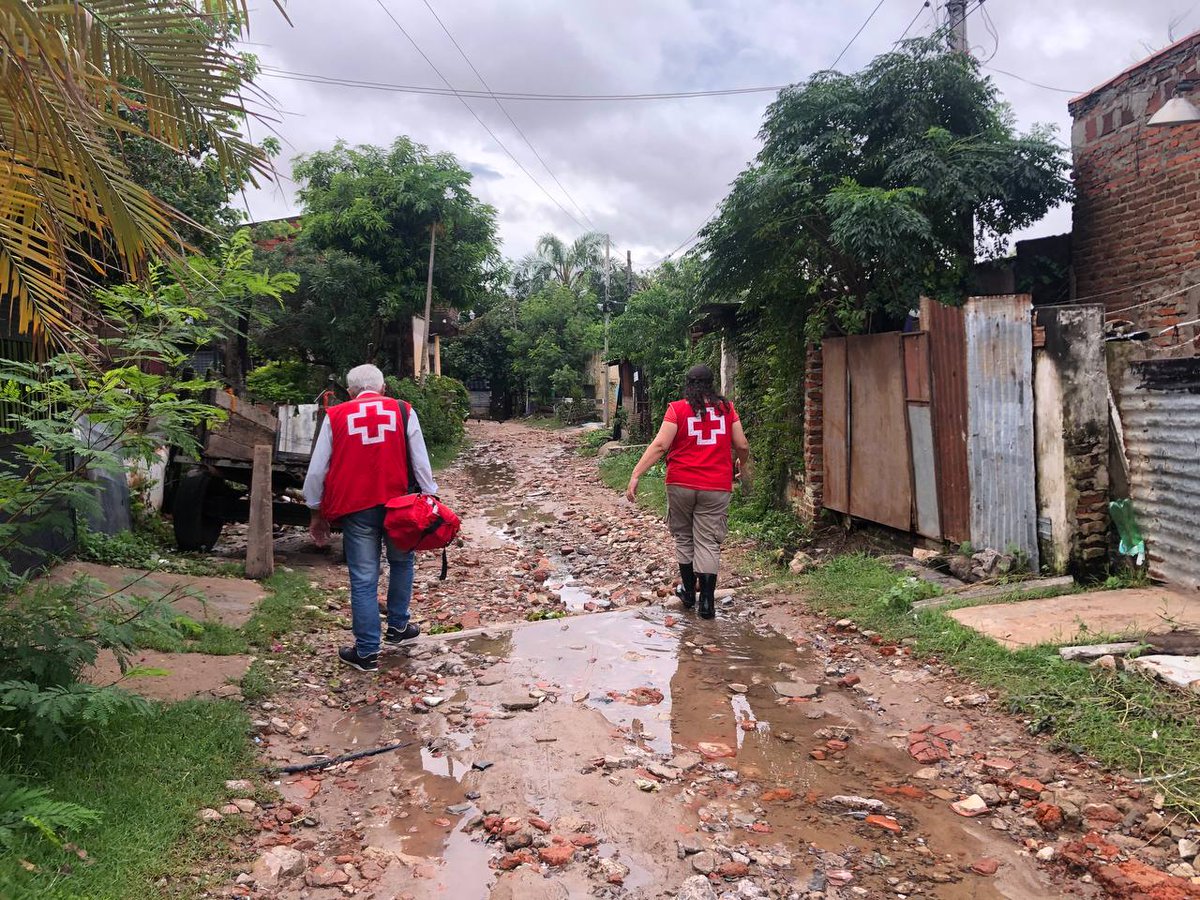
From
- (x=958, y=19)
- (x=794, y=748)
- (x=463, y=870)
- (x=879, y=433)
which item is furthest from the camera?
(x=958, y=19)

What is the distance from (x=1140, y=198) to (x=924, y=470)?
3.46m

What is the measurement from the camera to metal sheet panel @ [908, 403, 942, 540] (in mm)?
6668

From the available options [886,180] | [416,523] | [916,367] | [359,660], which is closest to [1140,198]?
[886,180]

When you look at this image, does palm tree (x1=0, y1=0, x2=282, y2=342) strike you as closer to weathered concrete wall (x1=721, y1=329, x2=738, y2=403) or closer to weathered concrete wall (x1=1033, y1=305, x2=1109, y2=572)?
weathered concrete wall (x1=1033, y1=305, x2=1109, y2=572)

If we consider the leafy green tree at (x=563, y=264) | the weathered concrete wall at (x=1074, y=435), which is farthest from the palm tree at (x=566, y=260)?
the weathered concrete wall at (x=1074, y=435)

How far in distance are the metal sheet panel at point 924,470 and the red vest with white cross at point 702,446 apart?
1795 millimetres

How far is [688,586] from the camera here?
6.29 m

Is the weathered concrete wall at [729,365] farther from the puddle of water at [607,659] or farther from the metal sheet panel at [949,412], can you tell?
the puddle of water at [607,659]

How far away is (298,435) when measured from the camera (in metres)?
8.70

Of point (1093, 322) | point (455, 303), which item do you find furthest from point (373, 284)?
point (1093, 322)

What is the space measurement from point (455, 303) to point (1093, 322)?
18.1m

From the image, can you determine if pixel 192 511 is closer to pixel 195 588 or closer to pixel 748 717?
pixel 195 588

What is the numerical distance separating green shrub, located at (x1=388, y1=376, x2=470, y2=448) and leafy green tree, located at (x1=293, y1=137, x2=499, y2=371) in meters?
1.77

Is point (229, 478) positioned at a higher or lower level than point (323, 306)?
lower
